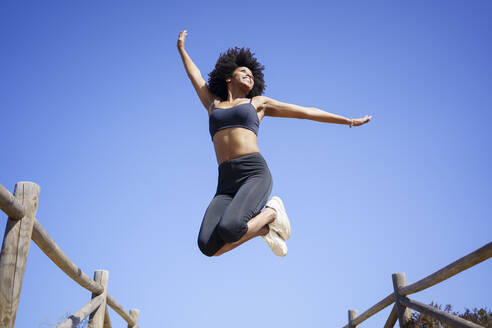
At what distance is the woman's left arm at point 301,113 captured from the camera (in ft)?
14.2

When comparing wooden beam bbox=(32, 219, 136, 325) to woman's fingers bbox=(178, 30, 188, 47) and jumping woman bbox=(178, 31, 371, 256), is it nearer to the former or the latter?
jumping woman bbox=(178, 31, 371, 256)

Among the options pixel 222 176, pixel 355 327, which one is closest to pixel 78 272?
pixel 222 176

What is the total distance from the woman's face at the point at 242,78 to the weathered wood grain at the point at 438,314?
340cm

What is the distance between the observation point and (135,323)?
7.68 m

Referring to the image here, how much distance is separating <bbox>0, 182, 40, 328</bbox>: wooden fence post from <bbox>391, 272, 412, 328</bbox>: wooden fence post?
4.96 meters

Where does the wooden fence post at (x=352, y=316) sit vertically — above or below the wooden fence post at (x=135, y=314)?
below

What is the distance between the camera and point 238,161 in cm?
385

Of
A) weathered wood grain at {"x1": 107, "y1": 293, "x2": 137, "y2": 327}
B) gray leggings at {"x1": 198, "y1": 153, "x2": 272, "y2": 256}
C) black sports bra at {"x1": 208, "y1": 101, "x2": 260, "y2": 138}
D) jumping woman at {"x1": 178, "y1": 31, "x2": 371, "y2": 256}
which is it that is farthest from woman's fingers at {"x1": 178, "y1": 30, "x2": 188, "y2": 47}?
weathered wood grain at {"x1": 107, "y1": 293, "x2": 137, "y2": 327}

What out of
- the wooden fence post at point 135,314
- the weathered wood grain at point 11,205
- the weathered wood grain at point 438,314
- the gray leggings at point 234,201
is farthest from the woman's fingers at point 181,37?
the wooden fence post at point 135,314

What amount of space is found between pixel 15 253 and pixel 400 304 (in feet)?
16.8

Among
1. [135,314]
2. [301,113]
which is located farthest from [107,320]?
[301,113]

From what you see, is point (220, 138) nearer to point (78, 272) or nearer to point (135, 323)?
point (78, 272)

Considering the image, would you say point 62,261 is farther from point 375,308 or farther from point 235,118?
point 375,308

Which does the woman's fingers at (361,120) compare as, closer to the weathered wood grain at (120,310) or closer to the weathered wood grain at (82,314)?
the weathered wood grain at (82,314)
